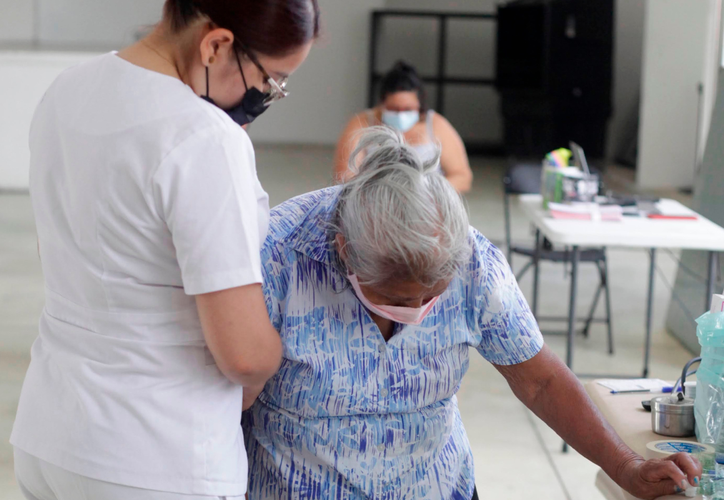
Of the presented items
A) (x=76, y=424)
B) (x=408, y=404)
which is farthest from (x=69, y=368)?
(x=408, y=404)

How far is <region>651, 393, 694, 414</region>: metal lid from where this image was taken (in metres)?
1.53

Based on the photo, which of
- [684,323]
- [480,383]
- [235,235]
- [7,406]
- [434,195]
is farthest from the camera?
[684,323]

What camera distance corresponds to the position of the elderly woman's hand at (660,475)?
4.28 ft

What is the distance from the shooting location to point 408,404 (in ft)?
4.54

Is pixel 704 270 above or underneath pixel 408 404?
underneath

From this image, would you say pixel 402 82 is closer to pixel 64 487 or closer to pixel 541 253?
pixel 541 253

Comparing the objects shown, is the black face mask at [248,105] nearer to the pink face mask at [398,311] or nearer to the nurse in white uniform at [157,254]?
the nurse in white uniform at [157,254]

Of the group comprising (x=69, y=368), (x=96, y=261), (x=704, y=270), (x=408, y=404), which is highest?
(x=96, y=261)

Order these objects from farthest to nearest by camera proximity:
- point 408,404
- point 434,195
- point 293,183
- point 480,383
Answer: point 293,183 < point 480,383 < point 408,404 < point 434,195

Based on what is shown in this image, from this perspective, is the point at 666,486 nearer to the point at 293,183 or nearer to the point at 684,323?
the point at 684,323

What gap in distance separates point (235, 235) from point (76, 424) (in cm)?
34

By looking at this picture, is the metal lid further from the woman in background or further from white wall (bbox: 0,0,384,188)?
white wall (bbox: 0,0,384,188)

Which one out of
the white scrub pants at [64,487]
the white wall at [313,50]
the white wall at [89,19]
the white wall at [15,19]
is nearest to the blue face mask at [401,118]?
the white scrub pants at [64,487]

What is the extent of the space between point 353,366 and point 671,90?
26.2ft
